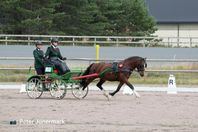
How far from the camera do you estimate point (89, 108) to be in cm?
1673

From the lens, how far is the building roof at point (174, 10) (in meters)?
65.1

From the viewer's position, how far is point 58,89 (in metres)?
20.1

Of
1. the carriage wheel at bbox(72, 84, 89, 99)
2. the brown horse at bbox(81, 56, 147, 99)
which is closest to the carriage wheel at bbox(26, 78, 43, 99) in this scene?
the carriage wheel at bbox(72, 84, 89, 99)

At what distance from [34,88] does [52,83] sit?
0.63 m

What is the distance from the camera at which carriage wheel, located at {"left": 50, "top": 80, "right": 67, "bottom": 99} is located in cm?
1986

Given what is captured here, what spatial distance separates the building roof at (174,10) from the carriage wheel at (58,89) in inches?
1798

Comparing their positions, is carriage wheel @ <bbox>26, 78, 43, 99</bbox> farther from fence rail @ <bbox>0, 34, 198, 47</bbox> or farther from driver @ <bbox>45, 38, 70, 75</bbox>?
fence rail @ <bbox>0, 34, 198, 47</bbox>

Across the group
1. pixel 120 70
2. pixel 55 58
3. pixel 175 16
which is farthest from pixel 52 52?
pixel 175 16

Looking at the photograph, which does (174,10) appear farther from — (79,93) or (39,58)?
(39,58)

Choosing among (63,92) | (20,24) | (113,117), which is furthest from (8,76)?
(20,24)

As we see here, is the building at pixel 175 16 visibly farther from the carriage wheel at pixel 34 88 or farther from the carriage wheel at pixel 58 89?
the carriage wheel at pixel 34 88

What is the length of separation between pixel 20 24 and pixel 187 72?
24.5 metres

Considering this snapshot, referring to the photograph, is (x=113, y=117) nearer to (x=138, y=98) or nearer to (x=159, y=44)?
(x=138, y=98)

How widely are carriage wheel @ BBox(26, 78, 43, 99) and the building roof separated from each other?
150 feet
